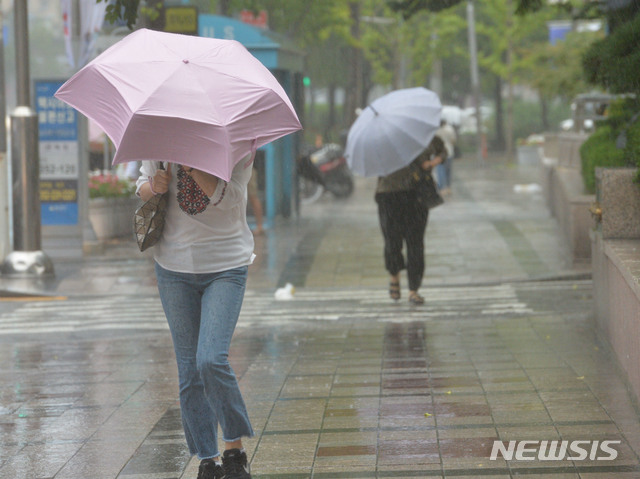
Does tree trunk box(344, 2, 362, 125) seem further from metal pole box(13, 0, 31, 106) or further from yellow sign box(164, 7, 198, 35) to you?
metal pole box(13, 0, 31, 106)

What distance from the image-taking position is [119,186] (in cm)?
1712

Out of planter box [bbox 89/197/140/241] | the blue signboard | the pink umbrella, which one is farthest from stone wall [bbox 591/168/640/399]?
planter box [bbox 89/197/140/241]

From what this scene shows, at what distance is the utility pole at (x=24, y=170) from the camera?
1316 centimetres

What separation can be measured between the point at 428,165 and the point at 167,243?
593cm

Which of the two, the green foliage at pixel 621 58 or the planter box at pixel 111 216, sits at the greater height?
the green foliage at pixel 621 58

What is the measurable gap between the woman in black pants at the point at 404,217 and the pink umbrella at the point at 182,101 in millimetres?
5491

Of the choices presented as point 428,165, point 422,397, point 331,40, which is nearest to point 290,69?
point 428,165

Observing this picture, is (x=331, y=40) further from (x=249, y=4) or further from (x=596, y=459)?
(x=596, y=459)

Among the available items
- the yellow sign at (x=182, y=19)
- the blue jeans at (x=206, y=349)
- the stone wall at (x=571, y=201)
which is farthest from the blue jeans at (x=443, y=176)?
the blue jeans at (x=206, y=349)

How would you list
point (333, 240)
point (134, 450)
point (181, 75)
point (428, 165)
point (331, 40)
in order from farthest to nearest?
point (331, 40), point (333, 240), point (428, 165), point (134, 450), point (181, 75)

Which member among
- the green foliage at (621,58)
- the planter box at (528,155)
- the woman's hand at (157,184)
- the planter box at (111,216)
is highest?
the green foliage at (621,58)

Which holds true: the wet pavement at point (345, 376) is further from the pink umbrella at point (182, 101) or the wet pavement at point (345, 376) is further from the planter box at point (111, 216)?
the planter box at point (111, 216)

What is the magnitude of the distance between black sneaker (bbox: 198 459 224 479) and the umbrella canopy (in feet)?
18.4

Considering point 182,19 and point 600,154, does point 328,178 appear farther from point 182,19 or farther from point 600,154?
point 600,154
